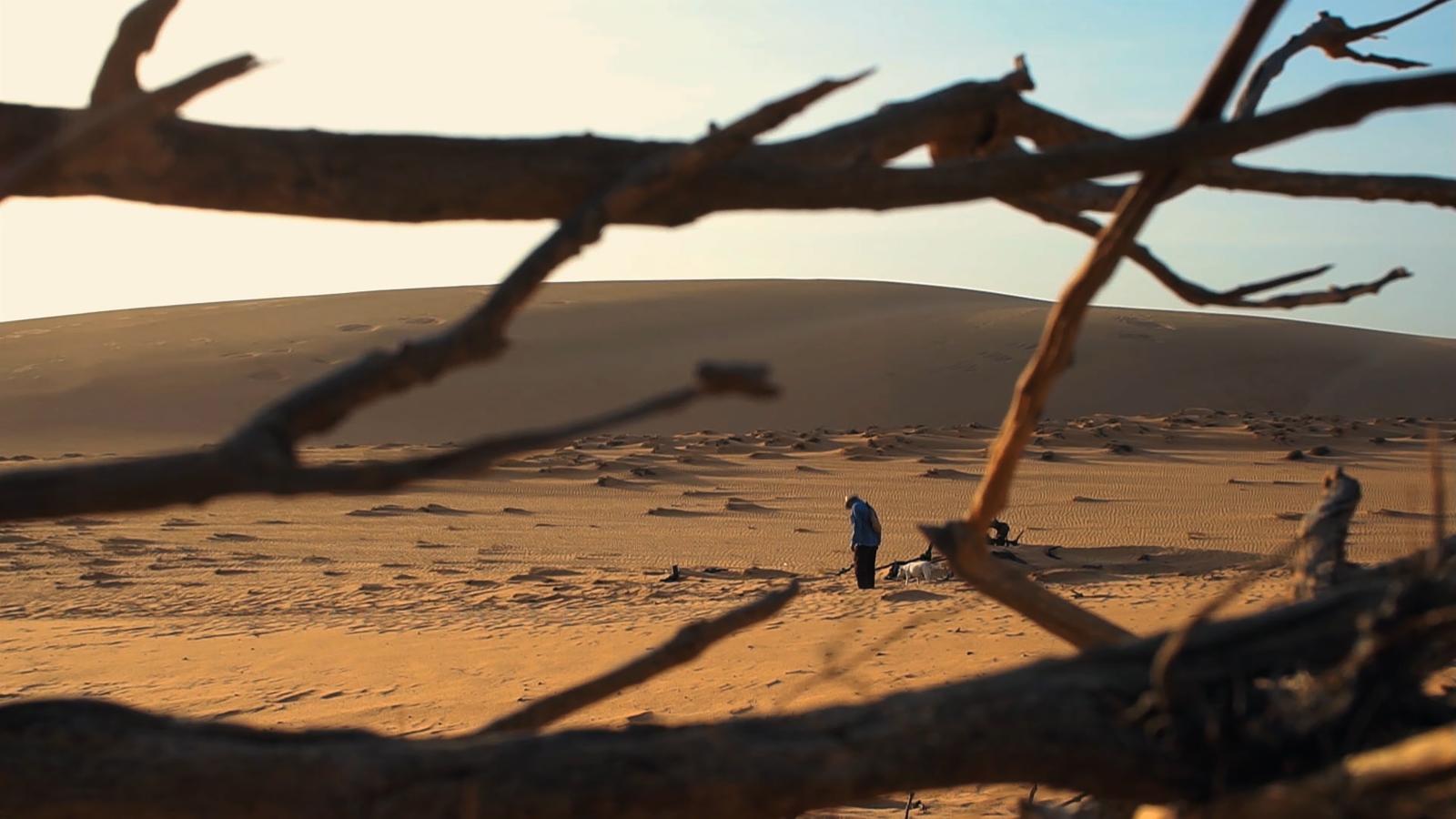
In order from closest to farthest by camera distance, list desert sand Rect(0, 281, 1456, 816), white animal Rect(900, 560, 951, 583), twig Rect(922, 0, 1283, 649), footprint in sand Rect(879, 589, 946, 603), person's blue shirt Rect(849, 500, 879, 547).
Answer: twig Rect(922, 0, 1283, 649) → desert sand Rect(0, 281, 1456, 816) → footprint in sand Rect(879, 589, 946, 603) → person's blue shirt Rect(849, 500, 879, 547) → white animal Rect(900, 560, 951, 583)

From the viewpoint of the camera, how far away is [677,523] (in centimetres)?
1972

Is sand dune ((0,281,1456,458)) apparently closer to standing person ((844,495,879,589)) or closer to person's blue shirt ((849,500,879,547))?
standing person ((844,495,879,589))

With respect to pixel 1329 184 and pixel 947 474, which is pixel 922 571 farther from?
pixel 947 474

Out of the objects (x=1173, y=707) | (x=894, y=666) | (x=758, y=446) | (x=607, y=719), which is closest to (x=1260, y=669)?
(x=1173, y=707)

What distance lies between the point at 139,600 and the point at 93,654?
10.6 ft

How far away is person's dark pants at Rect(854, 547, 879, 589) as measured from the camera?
41.9 feet

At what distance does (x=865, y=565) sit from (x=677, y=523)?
7117 mm

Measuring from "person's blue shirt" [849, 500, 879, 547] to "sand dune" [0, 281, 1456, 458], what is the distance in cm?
1671

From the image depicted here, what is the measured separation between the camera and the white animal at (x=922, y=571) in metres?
13.2

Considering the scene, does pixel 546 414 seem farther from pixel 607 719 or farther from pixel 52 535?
pixel 607 719

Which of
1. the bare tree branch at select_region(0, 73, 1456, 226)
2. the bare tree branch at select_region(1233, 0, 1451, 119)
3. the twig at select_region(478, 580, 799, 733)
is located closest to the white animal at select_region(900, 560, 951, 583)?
the bare tree branch at select_region(1233, 0, 1451, 119)

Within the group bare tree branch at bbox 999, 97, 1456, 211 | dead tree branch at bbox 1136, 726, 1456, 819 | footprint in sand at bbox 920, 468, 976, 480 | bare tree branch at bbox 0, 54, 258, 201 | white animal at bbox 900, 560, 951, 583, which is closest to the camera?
dead tree branch at bbox 1136, 726, 1456, 819

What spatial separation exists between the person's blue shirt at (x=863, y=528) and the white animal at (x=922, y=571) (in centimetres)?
67

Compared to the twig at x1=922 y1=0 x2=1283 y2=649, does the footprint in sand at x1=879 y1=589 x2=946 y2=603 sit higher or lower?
lower
